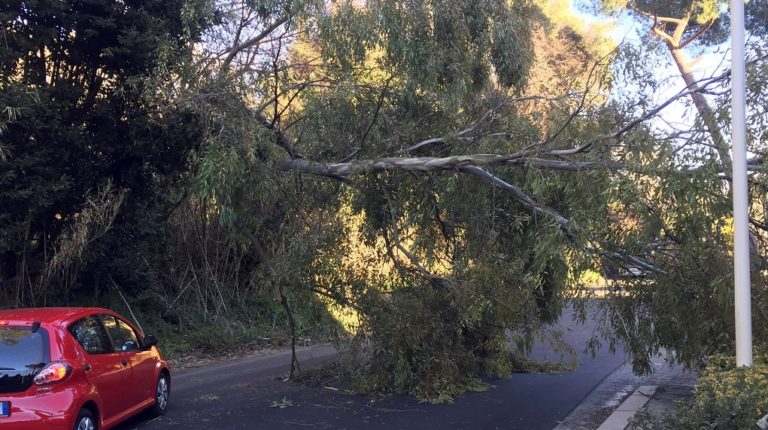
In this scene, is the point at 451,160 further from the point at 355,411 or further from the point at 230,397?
the point at 230,397

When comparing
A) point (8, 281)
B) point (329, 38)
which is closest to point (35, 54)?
point (8, 281)

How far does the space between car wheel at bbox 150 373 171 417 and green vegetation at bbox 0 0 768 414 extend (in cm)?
201

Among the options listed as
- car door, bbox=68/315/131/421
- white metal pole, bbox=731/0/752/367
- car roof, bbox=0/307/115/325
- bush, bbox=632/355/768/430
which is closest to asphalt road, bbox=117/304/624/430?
A: car door, bbox=68/315/131/421

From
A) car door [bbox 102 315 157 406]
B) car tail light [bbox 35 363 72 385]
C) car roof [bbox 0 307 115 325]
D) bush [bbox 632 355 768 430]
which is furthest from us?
car door [bbox 102 315 157 406]

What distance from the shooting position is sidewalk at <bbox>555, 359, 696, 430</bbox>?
886 cm

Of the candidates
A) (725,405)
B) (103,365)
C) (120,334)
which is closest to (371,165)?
(120,334)

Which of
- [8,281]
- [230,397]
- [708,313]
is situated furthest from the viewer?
[8,281]

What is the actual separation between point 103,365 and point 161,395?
1.86 metres

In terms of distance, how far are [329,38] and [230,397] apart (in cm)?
591

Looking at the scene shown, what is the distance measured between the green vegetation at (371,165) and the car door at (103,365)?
2645 millimetres

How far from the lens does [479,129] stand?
11492 millimetres

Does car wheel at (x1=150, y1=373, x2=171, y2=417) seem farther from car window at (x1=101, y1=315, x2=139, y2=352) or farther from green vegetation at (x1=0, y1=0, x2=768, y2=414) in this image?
green vegetation at (x1=0, y1=0, x2=768, y2=414)

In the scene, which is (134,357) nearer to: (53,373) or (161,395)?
(161,395)

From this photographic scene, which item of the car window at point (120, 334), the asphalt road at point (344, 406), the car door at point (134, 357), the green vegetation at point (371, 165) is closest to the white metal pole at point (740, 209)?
the green vegetation at point (371, 165)
